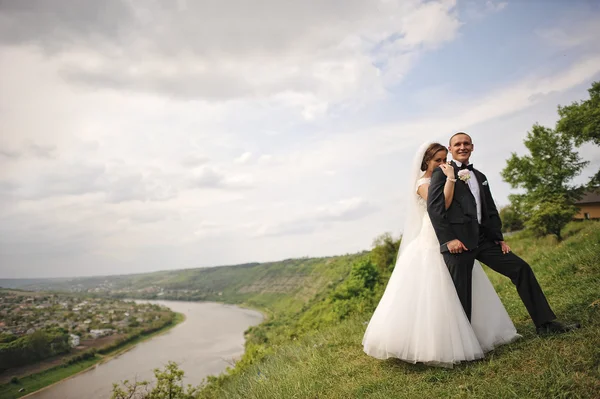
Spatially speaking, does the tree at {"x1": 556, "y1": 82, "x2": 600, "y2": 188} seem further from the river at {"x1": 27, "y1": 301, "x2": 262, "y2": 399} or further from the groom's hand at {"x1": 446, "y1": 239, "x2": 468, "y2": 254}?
the river at {"x1": 27, "y1": 301, "x2": 262, "y2": 399}

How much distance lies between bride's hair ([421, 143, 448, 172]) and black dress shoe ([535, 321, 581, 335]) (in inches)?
86.4

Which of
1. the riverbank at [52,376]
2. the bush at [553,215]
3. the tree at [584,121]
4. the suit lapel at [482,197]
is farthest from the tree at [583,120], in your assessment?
the riverbank at [52,376]

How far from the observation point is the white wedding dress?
3.36 metres

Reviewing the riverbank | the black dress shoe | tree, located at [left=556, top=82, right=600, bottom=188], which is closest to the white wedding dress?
the black dress shoe

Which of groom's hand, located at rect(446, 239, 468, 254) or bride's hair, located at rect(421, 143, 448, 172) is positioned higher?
bride's hair, located at rect(421, 143, 448, 172)

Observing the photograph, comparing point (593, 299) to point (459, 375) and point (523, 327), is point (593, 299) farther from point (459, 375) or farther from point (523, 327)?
point (459, 375)

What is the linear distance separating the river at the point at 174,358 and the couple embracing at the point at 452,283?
21.8 m

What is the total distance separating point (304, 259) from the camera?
145625mm

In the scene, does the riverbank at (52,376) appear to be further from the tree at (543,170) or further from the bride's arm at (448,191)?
the tree at (543,170)

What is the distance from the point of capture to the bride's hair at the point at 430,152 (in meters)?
3.85

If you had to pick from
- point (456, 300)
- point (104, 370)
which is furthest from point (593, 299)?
point (104, 370)

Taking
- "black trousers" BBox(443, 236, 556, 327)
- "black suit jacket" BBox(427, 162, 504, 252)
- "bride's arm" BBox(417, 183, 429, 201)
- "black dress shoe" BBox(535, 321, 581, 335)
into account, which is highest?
"bride's arm" BBox(417, 183, 429, 201)

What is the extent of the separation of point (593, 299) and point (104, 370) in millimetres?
51074

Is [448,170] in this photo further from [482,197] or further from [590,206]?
[590,206]
